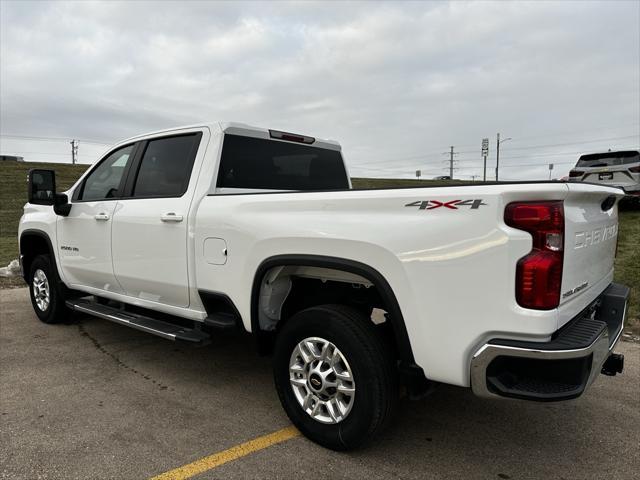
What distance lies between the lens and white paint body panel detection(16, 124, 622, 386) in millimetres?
2220

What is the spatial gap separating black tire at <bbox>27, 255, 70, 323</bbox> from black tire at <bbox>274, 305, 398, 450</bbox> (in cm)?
348

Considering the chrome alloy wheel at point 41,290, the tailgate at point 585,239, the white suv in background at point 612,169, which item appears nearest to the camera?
the tailgate at point 585,239

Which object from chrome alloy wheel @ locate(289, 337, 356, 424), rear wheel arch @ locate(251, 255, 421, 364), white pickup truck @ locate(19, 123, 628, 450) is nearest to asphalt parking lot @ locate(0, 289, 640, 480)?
chrome alloy wheel @ locate(289, 337, 356, 424)

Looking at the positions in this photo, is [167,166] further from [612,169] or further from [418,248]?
[612,169]

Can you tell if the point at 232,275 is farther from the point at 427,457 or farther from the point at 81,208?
the point at 81,208

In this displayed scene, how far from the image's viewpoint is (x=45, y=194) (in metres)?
4.86

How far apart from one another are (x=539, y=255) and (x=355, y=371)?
1119 millimetres

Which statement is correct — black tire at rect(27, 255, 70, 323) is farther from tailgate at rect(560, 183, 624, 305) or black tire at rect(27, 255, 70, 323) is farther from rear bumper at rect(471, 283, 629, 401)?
tailgate at rect(560, 183, 624, 305)

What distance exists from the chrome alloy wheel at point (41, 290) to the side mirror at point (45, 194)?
3.50ft

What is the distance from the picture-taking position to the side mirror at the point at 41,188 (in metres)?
4.86

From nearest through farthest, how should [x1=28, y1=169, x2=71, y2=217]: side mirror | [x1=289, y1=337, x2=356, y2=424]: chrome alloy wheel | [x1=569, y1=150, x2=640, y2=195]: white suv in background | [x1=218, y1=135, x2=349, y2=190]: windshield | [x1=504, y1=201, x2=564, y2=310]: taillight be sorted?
[x1=504, y1=201, x2=564, y2=310]: taillight, [x1=289, y1=337, x2=356, y2=424]: chrome alloy wheel, [x1=218, y1=135, x2=349, y2=190]: windshield, [x1=28, y1=169, x2=71, y2=217]: side mirror, [x1=569, y1=150, x2=640, y2=195]: white suv in background

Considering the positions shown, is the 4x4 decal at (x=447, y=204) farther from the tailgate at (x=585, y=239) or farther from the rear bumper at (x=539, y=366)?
the rear bumper at (x=539, y=366)

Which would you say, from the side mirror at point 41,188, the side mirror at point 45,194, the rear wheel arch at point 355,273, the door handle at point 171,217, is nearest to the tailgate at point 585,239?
the rear wheel arch at point 355,273

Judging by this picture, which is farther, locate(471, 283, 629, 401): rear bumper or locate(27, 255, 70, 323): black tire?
locate(27, 255, 70, 323): black tire
